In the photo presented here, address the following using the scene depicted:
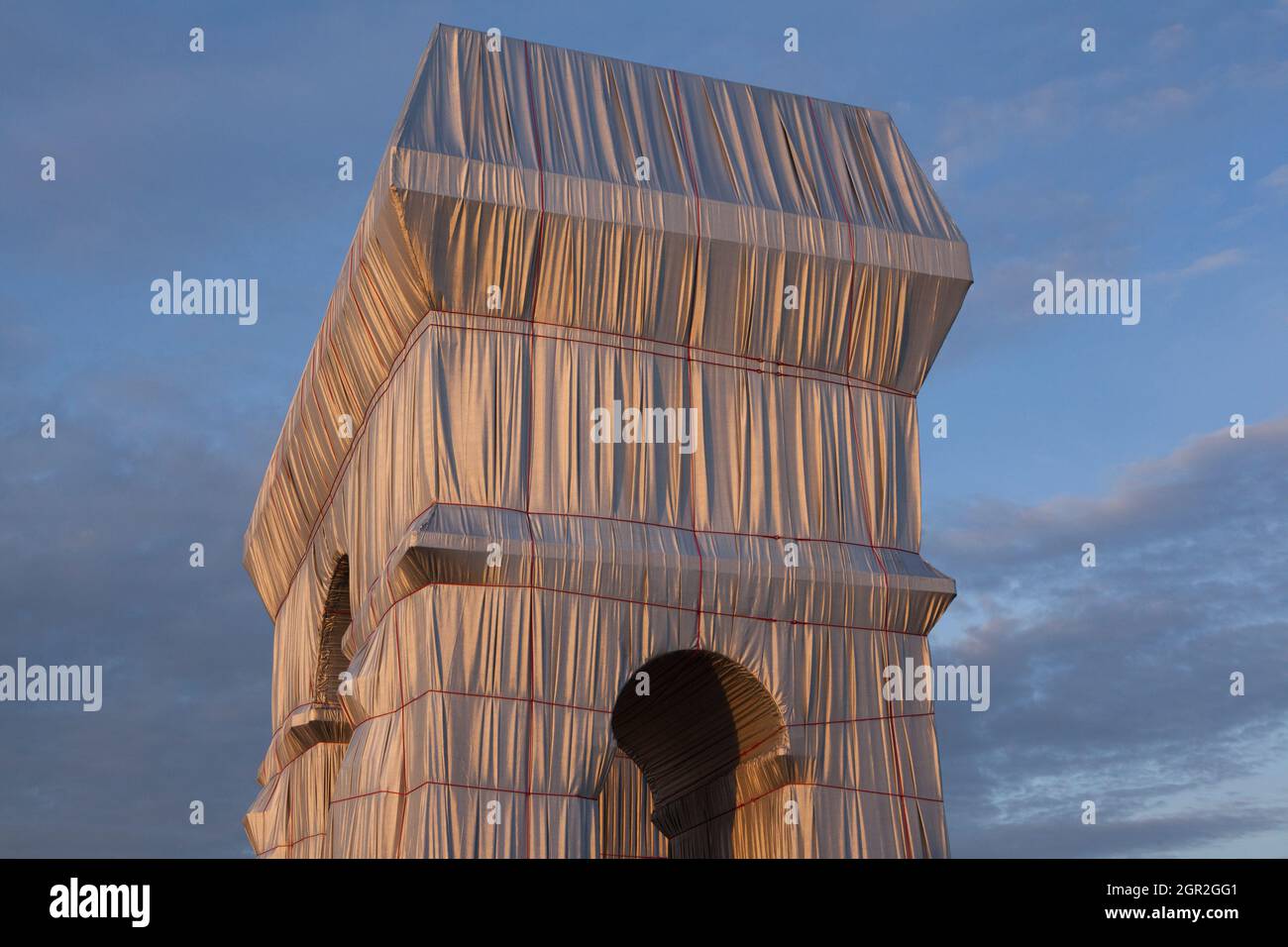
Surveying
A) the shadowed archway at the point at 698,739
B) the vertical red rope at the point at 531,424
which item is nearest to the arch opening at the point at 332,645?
the shadowed archway at the point at 698,739

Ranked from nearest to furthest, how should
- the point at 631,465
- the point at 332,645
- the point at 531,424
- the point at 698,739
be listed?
the point at 531,424
the point at 631,465
the point at 698,739
the point at 332,645

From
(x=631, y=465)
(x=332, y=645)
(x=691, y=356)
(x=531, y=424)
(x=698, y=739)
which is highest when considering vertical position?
(x=691, y=356)

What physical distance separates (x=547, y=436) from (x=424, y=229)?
367cm

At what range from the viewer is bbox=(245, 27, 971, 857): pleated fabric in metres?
24.2

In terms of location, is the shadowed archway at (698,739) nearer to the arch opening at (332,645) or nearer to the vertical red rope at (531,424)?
the vertical red rope at (531,424)

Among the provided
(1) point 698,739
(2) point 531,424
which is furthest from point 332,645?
(2) point 531,424

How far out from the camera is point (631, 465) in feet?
84.8

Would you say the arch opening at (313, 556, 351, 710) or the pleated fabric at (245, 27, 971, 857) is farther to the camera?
the arch opening at (313, 556, 351, 710)

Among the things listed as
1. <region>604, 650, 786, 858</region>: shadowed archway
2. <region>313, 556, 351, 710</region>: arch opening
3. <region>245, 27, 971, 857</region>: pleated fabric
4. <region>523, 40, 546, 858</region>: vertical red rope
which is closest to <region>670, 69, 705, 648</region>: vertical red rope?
<region>245, 27, 971, 857</region>: pleated fabric

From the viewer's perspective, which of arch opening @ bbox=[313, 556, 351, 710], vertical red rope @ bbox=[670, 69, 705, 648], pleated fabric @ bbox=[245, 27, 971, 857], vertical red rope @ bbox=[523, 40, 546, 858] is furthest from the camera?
arch opening @ bbox=[313, 556, 351, 710]

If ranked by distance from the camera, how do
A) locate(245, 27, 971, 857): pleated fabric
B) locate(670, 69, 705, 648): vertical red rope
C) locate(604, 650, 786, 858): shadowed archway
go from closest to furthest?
locate(245, 27, 971, 857): pleated fabric → locate(670, 69, 705, 648): vertical red rope → locate(604, 650, 786, 858): shadowed archway

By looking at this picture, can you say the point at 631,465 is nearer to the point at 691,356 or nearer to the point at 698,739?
the point at 691,356

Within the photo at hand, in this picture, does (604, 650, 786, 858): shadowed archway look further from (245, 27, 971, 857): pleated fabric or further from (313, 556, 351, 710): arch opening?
(313, 556, 351, 710): arch opening

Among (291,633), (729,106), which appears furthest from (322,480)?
(729,106)
